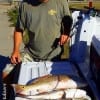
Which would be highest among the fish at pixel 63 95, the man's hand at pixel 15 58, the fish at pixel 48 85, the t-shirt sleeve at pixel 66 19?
the t-shirt sleeve at pixel 66 19

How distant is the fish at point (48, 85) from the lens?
12.3ft

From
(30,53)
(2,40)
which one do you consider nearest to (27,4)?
(30,53)

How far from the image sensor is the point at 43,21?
583 centimetres

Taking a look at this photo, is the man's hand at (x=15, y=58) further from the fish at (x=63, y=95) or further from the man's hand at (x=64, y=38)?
the fish at (x=63, y=95)

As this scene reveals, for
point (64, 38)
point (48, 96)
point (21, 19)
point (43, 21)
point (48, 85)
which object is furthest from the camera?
point (21, 19)

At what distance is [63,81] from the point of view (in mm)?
3885

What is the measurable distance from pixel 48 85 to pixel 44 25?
2.09m

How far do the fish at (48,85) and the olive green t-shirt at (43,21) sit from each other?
6.27ft

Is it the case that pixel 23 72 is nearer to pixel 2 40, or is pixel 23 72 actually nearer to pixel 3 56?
pixel 3 56

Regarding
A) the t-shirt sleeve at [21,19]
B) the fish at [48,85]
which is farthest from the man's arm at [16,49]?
the fish at [48,85]

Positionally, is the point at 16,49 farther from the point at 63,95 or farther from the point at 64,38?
the point at 63,95

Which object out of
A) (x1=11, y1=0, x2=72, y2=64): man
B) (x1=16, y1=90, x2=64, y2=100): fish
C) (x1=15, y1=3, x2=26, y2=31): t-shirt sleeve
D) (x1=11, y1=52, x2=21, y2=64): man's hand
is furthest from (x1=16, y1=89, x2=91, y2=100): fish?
(x1=15, y1=3, x2=26, y2=31): t-shirt sleeve

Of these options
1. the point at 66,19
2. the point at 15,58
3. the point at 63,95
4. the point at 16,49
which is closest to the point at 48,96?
the point at 63,95

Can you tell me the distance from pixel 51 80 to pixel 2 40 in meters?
10.7
